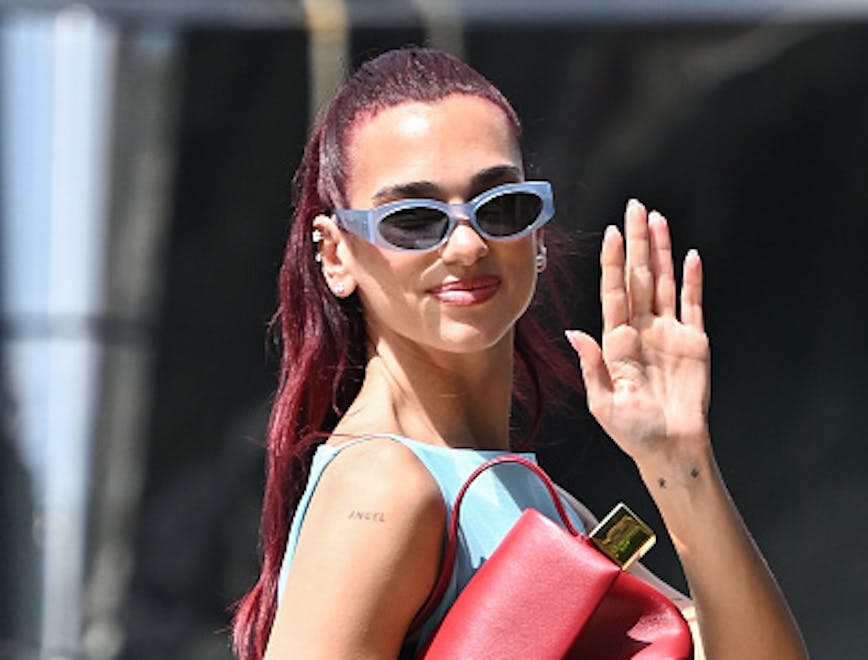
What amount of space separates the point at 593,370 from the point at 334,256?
0.43m

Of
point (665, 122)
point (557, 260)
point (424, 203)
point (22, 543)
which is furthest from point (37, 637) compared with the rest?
point (424, 203)

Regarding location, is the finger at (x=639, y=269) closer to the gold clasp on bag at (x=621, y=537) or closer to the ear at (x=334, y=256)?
the gold clasp on bag at (x=621, y=537)

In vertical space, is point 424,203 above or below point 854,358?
above

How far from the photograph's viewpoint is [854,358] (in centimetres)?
525

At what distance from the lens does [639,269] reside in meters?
1.75

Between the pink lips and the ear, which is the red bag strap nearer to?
the pink lips

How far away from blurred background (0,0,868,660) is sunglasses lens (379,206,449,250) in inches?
121

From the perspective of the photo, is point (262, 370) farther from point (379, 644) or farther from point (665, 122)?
point (379, 644)

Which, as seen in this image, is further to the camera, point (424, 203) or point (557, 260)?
point (557, 260)

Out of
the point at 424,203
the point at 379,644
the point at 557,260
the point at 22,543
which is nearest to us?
the point at 379,644

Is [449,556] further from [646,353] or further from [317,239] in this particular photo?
[317,239]

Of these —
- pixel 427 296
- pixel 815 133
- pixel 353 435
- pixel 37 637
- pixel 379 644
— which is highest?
pixel 815 133

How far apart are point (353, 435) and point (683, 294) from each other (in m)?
0.42

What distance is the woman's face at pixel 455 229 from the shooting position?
1.87 m
